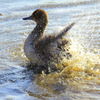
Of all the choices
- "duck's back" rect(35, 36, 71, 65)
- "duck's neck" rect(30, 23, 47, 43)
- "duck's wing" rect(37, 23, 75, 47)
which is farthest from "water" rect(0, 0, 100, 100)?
"duck's neck" rect(30, 23, 47, 43)

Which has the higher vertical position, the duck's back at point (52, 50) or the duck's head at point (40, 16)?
the duck's head at point (40, 16)

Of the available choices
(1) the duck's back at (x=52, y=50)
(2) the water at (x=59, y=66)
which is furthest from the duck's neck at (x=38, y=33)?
(2) the water at (x=59, y=66)

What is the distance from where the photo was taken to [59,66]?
723 centimetres

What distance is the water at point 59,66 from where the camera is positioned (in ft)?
19.4

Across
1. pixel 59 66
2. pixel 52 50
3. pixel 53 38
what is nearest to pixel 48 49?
pixel 52 50

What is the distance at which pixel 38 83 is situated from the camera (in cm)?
643

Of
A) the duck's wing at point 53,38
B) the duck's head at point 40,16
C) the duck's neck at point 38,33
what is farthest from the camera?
the duck's head at point 40,16

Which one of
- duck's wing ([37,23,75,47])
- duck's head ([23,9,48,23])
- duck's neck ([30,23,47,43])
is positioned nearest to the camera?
duck's wing ([37,23,75,47])

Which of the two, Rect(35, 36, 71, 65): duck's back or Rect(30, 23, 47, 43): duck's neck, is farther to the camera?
Rect(30, 23, 47, 43): duck's neck

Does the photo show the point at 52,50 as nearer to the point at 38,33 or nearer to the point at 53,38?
the point at 53,38

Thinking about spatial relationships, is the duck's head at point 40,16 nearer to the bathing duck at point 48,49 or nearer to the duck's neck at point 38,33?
the duck's neck at point 38,33

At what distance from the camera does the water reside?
5917 millimetres

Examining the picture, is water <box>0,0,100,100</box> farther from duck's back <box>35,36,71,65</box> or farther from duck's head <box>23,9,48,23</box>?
duck's head <box>23,9,48,23</box>

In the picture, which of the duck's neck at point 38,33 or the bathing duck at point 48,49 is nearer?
the bathing duck at point 48,49
